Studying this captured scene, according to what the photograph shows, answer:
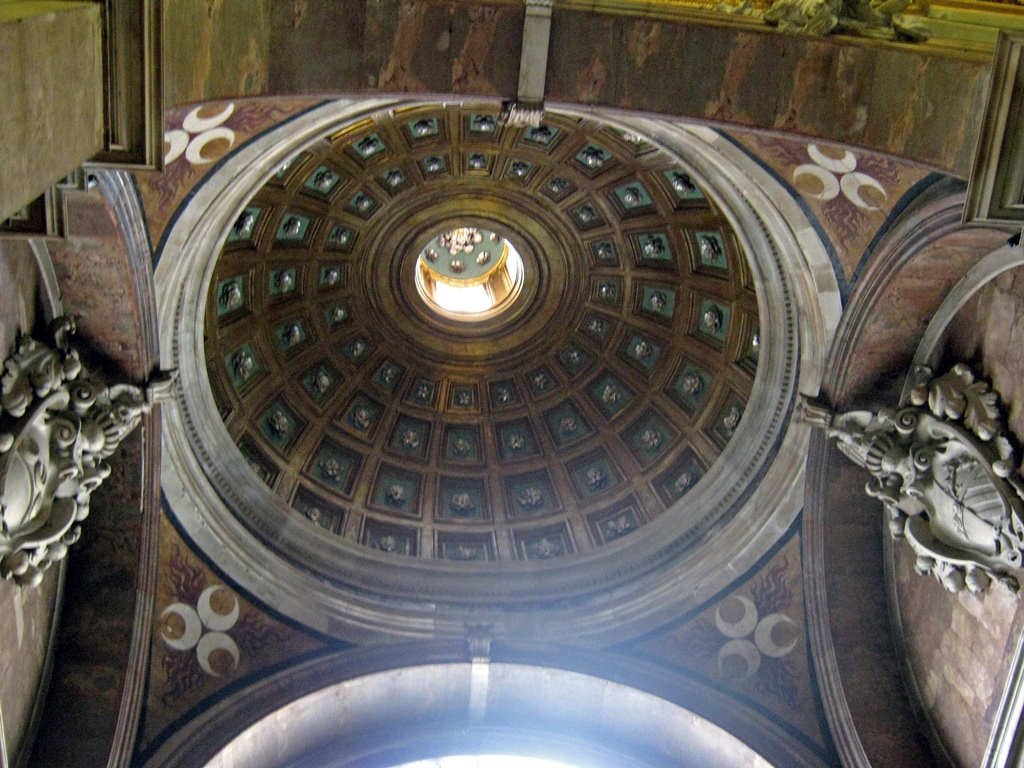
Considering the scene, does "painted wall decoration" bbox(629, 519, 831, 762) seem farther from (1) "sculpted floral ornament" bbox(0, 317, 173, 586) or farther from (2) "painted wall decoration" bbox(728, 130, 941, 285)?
(1) "sculpted floral ornament" bbox(0, 317, 173, 586)

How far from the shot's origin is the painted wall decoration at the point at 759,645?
1475cm

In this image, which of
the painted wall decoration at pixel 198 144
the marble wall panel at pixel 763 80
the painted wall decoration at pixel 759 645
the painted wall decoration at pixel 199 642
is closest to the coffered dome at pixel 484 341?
the painted wall decoration at pixel 759 645

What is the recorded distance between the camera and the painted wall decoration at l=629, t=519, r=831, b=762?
48.4ft

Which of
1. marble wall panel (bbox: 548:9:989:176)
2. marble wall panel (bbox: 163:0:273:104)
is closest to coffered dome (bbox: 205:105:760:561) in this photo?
marble wall panel (bbox: 548:9:989:176)

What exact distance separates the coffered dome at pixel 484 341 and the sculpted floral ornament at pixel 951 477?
426 cm

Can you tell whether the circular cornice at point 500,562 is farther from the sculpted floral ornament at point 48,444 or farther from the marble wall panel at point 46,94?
the marble wall panel at point 46,94

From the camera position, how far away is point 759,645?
15273mm

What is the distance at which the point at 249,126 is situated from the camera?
11.3 m

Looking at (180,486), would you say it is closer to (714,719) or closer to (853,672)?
(714,719)

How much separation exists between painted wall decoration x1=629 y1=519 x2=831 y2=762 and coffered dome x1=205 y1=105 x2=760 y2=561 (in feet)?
5.11

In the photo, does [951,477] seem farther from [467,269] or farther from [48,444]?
[467,269]

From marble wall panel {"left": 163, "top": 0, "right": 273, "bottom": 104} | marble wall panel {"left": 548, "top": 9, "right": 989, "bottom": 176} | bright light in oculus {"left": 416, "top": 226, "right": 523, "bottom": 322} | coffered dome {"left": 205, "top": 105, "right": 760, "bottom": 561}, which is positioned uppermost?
bright light in oculus {"left": 416, "top": 226, "right": 523, "bottom": 322}

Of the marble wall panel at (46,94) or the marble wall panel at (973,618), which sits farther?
the marble wall panel at (973,618)

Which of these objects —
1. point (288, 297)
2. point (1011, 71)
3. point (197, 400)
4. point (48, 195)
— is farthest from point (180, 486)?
point (1011, 71)
